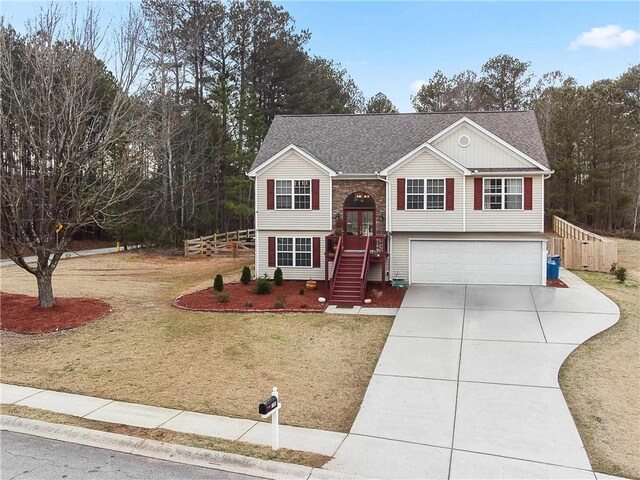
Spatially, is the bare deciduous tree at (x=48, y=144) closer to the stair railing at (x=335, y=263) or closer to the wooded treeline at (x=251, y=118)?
the stair railing at (x=335, y=263)

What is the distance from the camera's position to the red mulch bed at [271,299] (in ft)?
51.9

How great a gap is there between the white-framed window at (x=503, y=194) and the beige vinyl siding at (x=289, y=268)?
264 inches

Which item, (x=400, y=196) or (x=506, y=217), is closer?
(x=506, y=217)

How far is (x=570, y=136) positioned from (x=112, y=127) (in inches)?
1393

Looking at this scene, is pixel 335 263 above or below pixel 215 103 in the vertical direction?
below

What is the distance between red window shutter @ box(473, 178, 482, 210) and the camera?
1897cm

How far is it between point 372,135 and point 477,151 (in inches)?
206

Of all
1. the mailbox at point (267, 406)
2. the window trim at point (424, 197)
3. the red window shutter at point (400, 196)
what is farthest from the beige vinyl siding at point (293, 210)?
the mailbox at point (267, 406)

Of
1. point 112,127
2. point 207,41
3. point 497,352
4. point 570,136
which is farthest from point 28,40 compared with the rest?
point 570,136

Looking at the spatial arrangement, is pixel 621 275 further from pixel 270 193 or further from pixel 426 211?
pixel 270 193

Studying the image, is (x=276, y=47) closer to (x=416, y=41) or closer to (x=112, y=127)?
(x=416, y=41)

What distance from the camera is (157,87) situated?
31.1 meters

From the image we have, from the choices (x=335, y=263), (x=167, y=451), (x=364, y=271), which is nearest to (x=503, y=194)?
(x=364, y=271)

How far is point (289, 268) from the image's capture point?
2036 centimetres
